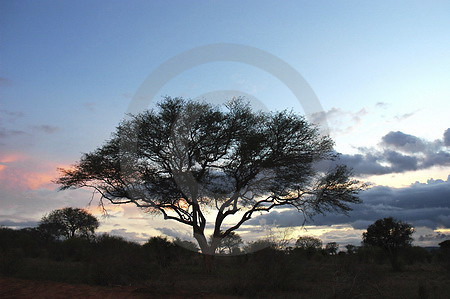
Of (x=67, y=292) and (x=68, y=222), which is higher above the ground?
(x=68, y=222)

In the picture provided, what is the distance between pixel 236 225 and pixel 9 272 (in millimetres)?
13147

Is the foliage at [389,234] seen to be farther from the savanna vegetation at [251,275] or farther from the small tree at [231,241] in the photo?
the savanna vegetation at [251,275]

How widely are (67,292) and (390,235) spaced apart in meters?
27.8

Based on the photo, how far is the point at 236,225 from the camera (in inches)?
953

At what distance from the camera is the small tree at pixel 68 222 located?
52969 mm

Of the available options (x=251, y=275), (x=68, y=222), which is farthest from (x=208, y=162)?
(x=68, y=222)

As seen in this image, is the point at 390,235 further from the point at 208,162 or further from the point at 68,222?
the point at 68,222

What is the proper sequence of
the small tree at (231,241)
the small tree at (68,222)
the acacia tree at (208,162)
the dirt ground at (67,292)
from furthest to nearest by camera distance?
the small tree at (68,222), the small tree at (231,241), the acacia tree at (208,162), the dirt ground at (67,292)

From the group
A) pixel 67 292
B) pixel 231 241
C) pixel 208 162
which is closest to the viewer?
pixel 67 292

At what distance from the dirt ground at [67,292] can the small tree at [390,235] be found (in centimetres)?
2424

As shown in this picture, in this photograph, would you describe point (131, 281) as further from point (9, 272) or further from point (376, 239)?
point (376, 239)

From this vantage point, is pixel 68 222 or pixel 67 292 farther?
pixel 68 222

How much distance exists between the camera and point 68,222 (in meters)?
54.1

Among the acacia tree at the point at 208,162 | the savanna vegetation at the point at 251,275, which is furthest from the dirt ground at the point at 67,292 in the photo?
the acacia tree at the point at 208,162
